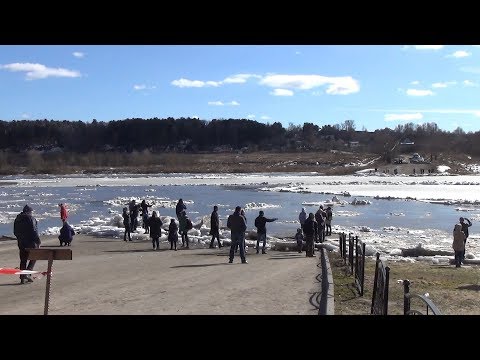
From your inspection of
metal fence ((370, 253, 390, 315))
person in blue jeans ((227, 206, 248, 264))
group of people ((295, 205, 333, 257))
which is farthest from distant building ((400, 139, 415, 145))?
metal fence ((370, 253, 390, 315))

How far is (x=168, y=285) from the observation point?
11.6 m

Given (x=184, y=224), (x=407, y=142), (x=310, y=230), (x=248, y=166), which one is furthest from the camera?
(x=407, y=142)

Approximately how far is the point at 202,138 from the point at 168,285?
156927mm

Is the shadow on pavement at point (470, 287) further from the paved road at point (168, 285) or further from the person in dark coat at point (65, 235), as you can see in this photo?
the person in dark coat at point (65, 235)

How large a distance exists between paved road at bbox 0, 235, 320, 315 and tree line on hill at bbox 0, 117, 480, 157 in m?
95.9

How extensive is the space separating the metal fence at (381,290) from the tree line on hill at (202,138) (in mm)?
104345

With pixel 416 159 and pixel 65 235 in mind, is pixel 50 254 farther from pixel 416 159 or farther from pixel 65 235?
pixel 416 159

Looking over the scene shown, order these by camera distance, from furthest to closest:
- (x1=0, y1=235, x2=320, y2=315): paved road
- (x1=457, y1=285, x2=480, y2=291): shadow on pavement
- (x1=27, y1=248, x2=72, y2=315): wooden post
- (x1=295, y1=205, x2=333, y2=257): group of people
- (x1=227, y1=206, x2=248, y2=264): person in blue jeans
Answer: (x1=295, y1=205, x2=333, y2=257): group of people → (x1=227, y1=206, x2=248, y2=264): person in blue jeans → (x1=457, y1=285, x2=480, y2=291): shadow on pavement → (x1=0, y1=235, x2=320, y2=315): paved road → (x1=27, y1=248, x2=72, y2=315): wooden post

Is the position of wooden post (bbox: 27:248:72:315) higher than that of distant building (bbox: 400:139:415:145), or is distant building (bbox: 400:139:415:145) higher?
distant building (bbox: 400:139:415:145)

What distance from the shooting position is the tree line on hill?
376 feet

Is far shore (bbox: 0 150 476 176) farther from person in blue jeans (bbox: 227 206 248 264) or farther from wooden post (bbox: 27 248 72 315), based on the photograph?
wooden post (bbox: 27 248 72 315)

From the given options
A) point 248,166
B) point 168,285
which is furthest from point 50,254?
point 248,166
